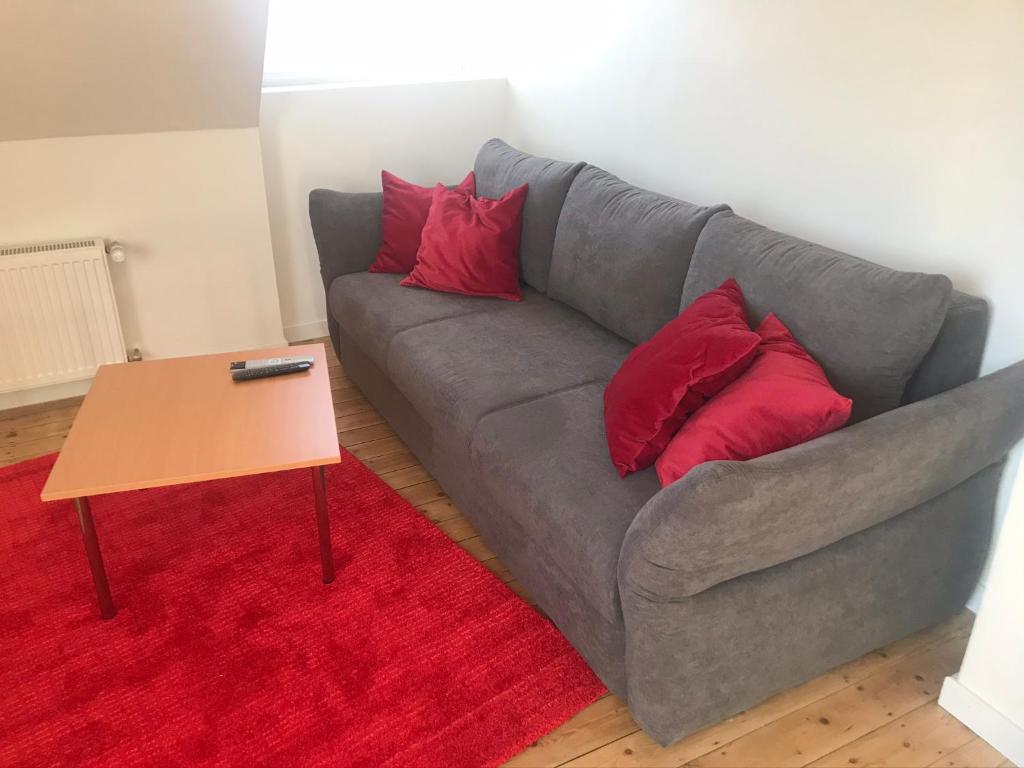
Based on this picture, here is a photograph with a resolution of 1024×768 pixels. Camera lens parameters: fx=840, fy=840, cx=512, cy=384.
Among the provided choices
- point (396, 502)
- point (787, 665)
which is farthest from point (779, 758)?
point (396, 502)

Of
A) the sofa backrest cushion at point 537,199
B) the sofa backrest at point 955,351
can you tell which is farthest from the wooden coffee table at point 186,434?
the sofa backrest at point 955,351

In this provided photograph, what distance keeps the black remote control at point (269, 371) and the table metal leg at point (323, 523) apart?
0.38 metres

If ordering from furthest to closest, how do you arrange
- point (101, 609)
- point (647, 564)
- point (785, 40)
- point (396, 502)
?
point (396, 502) < point (785, 40) < point (101, 609) < point (647, 564)

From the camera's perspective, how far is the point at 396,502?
261 cm

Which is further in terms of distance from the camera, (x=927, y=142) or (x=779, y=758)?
(x=927, y=142)

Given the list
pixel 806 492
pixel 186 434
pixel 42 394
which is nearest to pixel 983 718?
pixel 806 492

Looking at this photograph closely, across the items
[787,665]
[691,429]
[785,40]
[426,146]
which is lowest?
[787,665]

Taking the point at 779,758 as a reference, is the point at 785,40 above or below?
above

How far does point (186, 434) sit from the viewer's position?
6.92 feet

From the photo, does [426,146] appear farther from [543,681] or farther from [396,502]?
[543,681]

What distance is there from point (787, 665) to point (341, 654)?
3.38 feet

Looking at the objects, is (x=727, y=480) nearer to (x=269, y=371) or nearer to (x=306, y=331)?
(x=269, y=371)

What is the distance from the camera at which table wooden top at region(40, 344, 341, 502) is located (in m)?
1.96

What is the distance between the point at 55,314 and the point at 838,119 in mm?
2640
